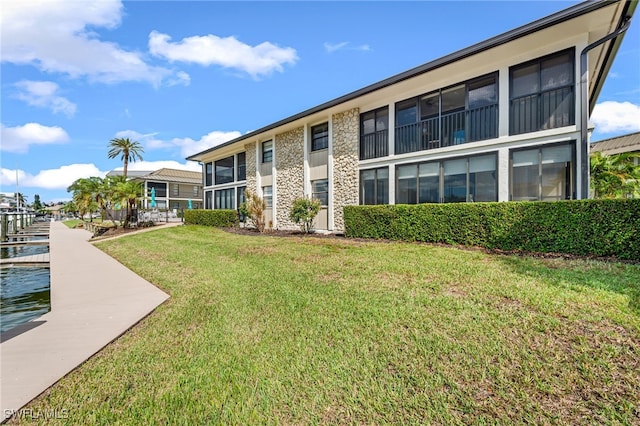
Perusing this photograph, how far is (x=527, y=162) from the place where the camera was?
10.0 metres

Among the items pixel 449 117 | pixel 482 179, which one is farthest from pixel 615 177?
pixel 449 117

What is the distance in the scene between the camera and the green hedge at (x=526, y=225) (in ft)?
22.7

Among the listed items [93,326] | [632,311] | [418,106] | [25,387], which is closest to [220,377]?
[25,387]

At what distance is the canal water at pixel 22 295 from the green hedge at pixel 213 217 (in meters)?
11.1

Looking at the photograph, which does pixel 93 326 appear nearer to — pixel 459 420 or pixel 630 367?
pixel 459 420

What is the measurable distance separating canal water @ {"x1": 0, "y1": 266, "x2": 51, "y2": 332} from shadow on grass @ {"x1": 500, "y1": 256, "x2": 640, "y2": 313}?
9605 mm

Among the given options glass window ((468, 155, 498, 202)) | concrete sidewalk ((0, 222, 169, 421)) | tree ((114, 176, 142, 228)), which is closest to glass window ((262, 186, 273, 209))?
tree ((114, 176, 142, 228))

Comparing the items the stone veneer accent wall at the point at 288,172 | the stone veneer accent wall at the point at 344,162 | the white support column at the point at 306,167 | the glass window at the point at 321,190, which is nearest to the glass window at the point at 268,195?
the stone veneer accent wall at the point at 288,172

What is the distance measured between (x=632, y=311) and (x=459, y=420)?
3266mm

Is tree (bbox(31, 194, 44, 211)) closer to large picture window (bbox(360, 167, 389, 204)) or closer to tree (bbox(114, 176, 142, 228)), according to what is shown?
tree (bbox(114, 176, 142, 228))

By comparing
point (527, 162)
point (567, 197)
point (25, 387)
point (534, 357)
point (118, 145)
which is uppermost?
point (118, 145)

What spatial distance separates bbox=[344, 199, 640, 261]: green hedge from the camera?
6.91 meters

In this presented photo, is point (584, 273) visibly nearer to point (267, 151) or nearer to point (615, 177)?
point (615, 177)

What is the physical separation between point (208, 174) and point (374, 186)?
62.1ft
